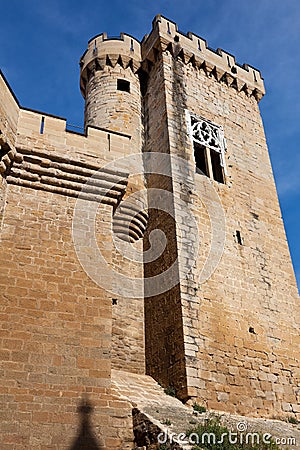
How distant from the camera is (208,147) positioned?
10.9 metres

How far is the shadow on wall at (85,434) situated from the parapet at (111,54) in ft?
30.6

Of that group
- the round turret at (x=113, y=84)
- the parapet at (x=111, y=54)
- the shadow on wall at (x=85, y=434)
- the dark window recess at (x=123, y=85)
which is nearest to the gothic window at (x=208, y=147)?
the round turret at (x=113, y=84)

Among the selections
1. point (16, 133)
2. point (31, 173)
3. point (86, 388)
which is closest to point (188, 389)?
point (86, 388)

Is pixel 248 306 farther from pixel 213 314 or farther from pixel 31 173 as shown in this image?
pixel 31 173

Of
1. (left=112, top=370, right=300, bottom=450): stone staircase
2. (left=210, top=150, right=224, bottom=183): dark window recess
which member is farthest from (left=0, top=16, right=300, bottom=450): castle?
(left=112, top=370, right=300, bottom=450): stone staircase

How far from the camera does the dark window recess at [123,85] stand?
12117 millimetres

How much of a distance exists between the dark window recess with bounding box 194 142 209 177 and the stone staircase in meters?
4.88

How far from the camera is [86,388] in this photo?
566 cm

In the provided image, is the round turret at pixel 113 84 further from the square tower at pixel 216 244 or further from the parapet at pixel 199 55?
the parapet at pixel 199 55

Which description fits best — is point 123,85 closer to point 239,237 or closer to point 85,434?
point 239,237

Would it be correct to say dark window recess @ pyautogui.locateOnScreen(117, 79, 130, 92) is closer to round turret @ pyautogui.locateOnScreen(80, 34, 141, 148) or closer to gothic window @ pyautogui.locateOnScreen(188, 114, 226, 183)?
round turret @ pyautogui.locateOnScreen(80, 34, 141, 148)

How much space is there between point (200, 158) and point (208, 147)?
472 mm

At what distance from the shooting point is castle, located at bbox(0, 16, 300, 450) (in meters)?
5.71

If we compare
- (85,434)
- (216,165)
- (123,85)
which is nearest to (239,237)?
(216,165)
